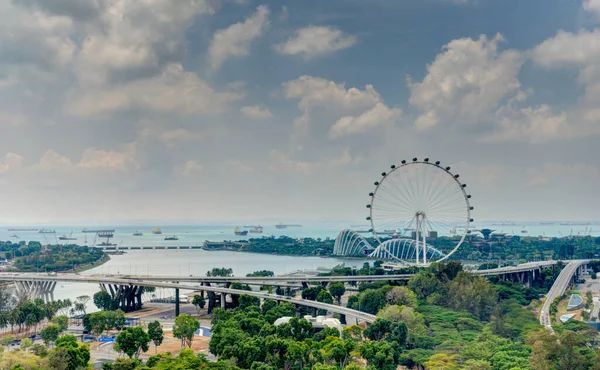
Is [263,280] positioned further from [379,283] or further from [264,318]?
[264,318]

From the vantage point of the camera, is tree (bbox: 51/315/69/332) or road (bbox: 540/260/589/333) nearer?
tree (bbox: 51/315/69/332)

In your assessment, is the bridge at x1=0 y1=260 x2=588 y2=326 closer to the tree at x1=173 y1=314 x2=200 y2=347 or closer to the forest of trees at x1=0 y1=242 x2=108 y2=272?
the tree at x1=173 y1=314 x2=200 y2=347

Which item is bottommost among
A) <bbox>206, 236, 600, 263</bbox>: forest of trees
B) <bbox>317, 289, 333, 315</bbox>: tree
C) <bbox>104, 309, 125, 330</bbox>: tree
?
<bbox>104, 309, 125, 330</bbox>: tree

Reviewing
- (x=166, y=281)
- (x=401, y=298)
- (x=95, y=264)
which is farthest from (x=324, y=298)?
(x=95, y=264)

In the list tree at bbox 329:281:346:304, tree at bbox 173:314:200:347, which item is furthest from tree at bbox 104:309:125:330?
tree at bbox 329:281:346:304

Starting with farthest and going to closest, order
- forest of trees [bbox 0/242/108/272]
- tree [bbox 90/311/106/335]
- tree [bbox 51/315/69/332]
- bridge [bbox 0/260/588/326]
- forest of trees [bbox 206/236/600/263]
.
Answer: forest of trees [bbox 206/236/600/263] → forest of trees [bbox 0/242/108/272] → bridge [bbox 0/260/588/326] → tree [bbox 90/311/106/335] → tree [bbox 51/315/69/332]

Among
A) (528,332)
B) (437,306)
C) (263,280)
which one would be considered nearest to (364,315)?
(437,306)

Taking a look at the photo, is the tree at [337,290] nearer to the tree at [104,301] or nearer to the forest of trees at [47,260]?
the tree at [104,301]
